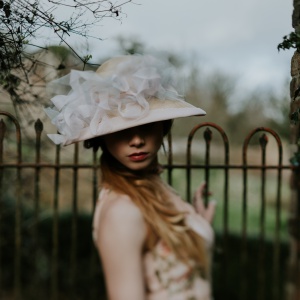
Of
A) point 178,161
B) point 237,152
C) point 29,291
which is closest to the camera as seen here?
point 29,291

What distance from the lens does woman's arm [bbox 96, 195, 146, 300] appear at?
4.91 feet

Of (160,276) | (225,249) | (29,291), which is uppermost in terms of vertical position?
(160,276)

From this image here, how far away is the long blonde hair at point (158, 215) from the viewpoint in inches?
62.0

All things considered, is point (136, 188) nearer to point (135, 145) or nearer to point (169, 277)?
point (135, 145)

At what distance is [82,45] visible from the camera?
10.2ft

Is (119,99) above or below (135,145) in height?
above

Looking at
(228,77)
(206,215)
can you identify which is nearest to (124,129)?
(206,215)

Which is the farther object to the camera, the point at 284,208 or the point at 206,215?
the point at 284,208

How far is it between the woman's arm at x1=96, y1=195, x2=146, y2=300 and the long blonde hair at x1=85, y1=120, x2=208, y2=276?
5 centimetres

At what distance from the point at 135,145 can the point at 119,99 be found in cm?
16

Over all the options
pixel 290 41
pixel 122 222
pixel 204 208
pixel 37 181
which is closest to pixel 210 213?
pixel 204 208

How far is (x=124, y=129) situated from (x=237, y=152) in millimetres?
→ 11931

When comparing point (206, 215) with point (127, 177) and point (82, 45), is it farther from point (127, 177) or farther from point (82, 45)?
point (82, 45)

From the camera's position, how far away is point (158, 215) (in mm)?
1597
